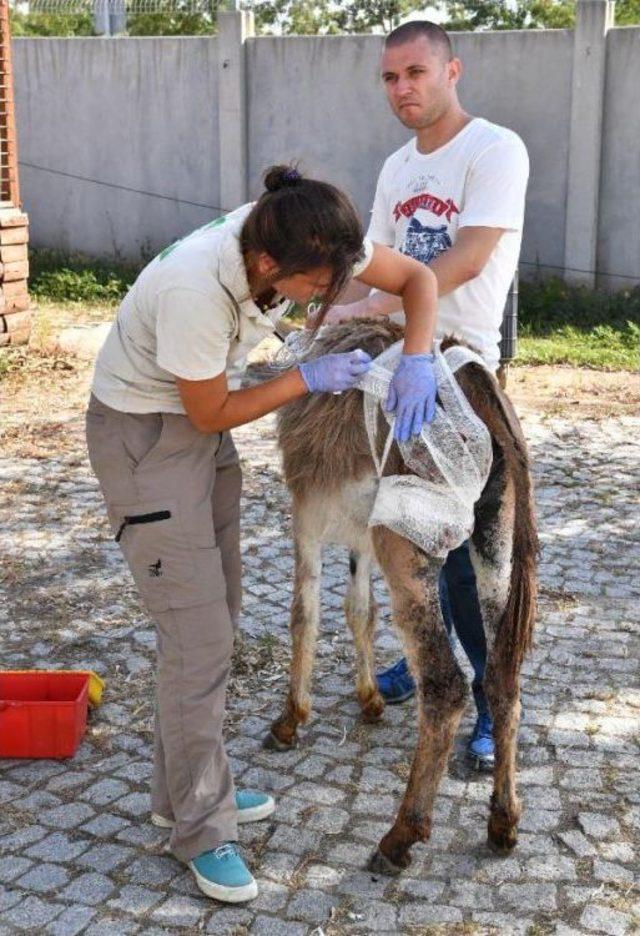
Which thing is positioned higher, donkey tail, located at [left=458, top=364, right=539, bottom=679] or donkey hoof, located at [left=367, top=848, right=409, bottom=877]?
donkey tail, located at [left=458, top=364, right=539, bottom=679]

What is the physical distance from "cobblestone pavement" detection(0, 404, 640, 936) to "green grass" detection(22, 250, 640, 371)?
4079 mm

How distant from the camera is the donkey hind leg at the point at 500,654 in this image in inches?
129

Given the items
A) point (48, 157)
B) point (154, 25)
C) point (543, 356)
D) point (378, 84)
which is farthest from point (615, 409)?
point (154, 25)

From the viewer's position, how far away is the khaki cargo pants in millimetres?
3008

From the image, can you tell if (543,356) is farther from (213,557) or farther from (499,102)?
(213,557)

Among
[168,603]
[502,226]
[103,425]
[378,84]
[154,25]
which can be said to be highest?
[154,25]

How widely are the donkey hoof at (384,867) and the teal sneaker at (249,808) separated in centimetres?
41

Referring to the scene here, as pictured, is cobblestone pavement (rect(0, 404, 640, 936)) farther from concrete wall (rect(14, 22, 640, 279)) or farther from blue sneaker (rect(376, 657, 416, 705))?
concrete wall (rect(14, 22, 640, 279))

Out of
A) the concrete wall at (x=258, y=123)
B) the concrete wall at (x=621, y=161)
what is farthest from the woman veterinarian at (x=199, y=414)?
the concrete wall at (x=621, y=161)

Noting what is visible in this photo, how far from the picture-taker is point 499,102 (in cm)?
1135

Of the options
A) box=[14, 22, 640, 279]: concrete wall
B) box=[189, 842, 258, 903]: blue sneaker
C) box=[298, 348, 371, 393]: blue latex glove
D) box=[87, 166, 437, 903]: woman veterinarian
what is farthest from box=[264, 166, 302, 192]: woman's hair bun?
box=[14, 22, 640, 279]: concrete wall

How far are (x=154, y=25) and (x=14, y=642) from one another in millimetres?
17137

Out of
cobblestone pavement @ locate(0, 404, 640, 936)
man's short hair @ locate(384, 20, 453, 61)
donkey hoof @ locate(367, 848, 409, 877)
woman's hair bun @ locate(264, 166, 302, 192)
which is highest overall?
man's short hair @ locate(384, 20, 453, 61)

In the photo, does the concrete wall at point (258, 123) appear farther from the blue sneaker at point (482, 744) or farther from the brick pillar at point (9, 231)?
the blue sneaker at point (482, 744)
